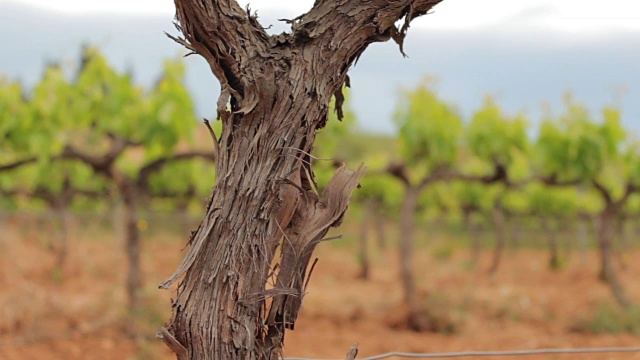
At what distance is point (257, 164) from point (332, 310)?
941cm

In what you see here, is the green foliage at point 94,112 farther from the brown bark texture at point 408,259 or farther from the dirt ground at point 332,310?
the brown bark texture at point 408,259

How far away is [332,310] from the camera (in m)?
11.0

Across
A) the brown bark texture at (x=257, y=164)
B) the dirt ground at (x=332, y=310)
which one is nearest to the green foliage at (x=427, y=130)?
the dirt ground at (x=332, y=310)

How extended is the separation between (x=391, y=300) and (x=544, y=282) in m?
7.18

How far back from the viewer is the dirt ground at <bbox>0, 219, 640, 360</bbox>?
8.14m

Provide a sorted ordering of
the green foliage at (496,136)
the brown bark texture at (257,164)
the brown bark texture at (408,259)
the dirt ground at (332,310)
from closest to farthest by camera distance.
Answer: the brown bark texture at (257,164) < the dirt ground at (332,310) < the brown bark texture at (408,259) < the green foliage at (496,136)

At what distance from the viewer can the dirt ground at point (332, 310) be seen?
814cm

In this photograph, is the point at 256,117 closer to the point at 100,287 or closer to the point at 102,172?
the point at 102,172

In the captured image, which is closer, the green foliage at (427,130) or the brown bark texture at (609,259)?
the green foliage at (427,130)

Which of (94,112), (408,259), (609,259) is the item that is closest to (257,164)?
(94,112)

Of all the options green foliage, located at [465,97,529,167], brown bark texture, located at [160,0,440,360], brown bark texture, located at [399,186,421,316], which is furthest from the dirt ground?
brown bark texture, located at [160,0,440,360]

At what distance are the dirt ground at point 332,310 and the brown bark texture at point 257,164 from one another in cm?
544

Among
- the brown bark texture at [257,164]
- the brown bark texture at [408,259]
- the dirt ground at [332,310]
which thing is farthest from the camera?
the brown bark texture at [408,259]

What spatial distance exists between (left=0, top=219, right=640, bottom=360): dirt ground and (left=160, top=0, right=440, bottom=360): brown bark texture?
544 centimetres
